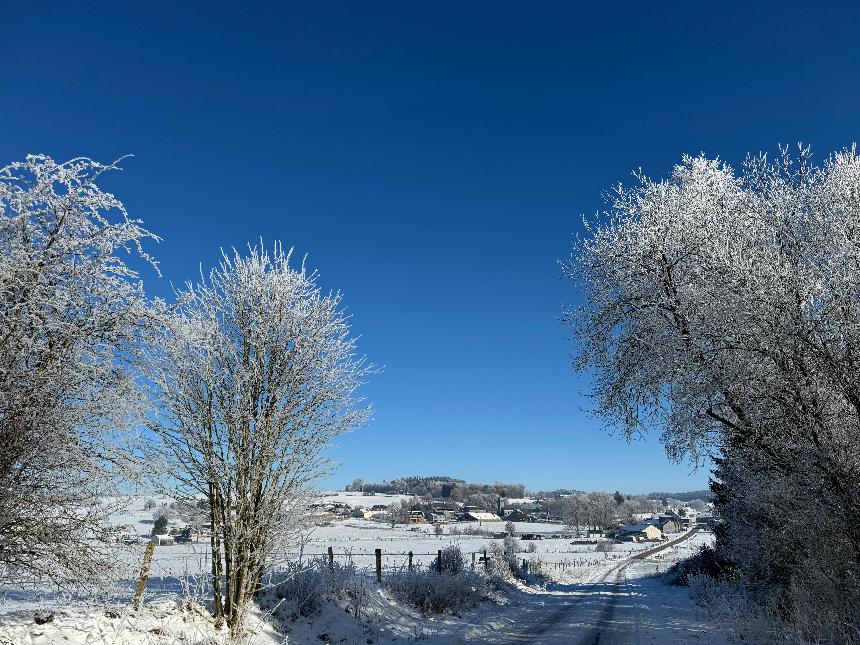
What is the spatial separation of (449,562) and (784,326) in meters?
15.2

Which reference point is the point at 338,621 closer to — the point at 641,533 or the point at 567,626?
the point at 567,626

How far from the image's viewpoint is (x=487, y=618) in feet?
49.3

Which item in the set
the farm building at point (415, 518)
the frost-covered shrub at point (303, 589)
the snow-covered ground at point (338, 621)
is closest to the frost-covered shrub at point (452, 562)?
the snow-covered ground at point (338, 621)

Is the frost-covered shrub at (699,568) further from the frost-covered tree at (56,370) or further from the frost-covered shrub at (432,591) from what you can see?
the frost-covered tree at (56,370)

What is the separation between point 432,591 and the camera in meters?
15.5

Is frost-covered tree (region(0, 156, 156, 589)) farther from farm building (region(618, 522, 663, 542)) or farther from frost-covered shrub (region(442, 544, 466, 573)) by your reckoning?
farm building (region(618, 522, 663, 542))

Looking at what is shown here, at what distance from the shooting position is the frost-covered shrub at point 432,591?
15.0 m

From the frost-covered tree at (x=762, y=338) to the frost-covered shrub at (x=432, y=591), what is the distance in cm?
704

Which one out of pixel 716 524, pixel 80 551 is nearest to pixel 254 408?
pixel 80 551

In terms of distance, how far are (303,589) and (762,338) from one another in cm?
998

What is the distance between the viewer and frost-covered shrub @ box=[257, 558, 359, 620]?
36.7ft

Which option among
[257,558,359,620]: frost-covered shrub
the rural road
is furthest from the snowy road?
[257,558,359,620]: frost-covered shrub

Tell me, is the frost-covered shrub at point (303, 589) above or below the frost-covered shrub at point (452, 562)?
above

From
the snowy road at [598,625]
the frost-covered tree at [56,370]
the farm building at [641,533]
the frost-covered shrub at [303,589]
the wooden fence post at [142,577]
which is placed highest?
the frost-covered tree at [56,370]
